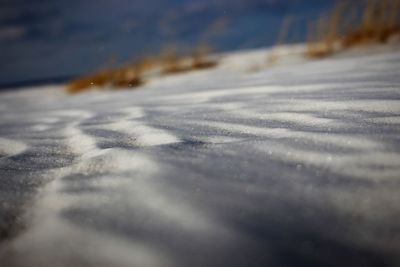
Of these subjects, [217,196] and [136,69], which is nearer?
[217,196]

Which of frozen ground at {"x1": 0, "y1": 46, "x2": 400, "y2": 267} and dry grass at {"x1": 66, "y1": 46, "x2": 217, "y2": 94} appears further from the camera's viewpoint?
dry grass at {"x1": 66, "y1": 46, "x2": 217, "y2": 94}

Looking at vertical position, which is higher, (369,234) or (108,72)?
(108,72)

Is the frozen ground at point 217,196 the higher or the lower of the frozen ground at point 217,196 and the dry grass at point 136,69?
the lower

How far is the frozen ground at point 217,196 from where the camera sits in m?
0.43

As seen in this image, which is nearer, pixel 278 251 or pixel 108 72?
pixel 278 251

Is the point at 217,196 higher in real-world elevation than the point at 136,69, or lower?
lower

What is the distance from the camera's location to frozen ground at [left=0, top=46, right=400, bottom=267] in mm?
427

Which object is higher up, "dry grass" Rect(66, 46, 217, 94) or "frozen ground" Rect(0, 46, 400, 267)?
"dry grass" Rect(66, 46, 217, 94)

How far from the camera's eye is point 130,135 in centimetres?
90

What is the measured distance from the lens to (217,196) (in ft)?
1.72

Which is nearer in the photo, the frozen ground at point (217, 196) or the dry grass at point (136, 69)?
the frozen ground at point (217, 196)

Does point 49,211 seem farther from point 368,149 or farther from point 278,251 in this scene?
point 368,149

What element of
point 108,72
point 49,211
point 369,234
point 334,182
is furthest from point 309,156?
point 108,72

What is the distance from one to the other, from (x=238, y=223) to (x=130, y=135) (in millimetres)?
523
